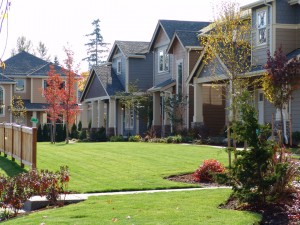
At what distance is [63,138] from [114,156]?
24965 mm

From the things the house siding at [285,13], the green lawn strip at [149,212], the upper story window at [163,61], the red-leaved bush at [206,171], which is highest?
the house siding at [285,13]

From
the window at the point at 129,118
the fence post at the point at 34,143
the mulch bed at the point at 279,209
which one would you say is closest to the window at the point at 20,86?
the window at the point at 129,118

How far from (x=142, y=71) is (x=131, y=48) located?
2.26 meters

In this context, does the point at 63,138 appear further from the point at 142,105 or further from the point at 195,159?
the point at 195,159

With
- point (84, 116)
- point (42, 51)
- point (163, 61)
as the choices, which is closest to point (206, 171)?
point (163, 61)

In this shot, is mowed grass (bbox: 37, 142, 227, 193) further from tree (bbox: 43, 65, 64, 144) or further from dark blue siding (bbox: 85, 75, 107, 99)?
dark blue siding (bbox: 85, 75, 107, 99)

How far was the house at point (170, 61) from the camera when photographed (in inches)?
1334

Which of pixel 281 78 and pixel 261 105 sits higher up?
pixel 281 78

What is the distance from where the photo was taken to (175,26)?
38.4 metres

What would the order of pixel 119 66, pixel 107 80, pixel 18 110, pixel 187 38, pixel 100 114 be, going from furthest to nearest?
pixel 100 114 < pixel 119 66 < pixel 107 80 < pixel 18 110 < pixel 187 38

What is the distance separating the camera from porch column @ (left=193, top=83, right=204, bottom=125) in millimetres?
30969

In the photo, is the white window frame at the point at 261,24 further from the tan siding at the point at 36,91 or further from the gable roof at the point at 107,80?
the tan siding at the point at 36,91

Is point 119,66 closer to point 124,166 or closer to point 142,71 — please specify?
point 142,71

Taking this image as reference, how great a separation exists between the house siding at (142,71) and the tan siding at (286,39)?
17.2 metres
